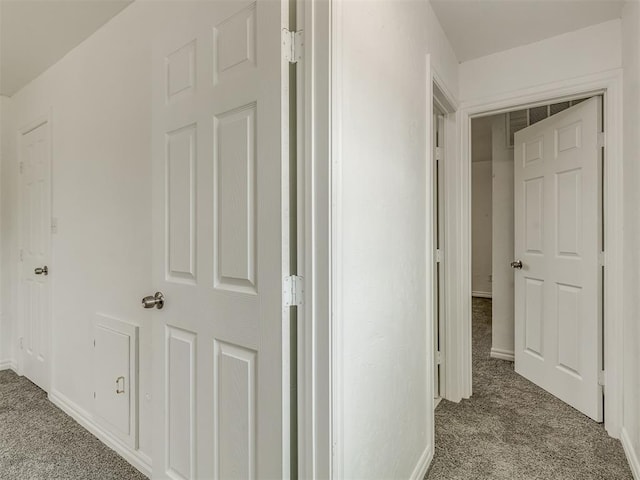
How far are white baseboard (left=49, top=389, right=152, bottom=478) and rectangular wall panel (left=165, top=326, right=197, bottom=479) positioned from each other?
45 centimetres

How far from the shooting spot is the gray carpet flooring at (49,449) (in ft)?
5.86

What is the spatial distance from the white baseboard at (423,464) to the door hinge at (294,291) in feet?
3.62

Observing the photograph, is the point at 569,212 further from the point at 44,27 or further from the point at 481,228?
the point at 481,228

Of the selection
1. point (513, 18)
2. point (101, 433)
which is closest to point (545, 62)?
point (513, 18)

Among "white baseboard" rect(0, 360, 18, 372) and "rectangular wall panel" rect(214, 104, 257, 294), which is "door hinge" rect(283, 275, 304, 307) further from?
"white baseboard" rect(0, 360, 18, 372)

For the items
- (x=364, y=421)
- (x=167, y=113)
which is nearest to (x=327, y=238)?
(x=364, y=421)

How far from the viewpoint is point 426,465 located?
5.84 feet

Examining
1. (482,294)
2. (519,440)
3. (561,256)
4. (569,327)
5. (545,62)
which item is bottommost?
(519,440)

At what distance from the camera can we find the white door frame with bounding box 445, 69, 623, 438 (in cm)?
210

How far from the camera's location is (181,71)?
1.41 m

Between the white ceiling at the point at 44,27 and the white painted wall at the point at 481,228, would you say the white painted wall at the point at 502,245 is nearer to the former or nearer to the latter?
the white painted wall at the point at 481,228

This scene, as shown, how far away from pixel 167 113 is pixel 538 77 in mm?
2220

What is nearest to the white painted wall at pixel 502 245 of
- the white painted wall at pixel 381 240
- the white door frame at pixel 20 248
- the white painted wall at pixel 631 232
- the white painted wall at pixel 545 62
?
the white painted wall at pixel 545 62

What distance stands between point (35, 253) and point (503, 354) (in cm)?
401
